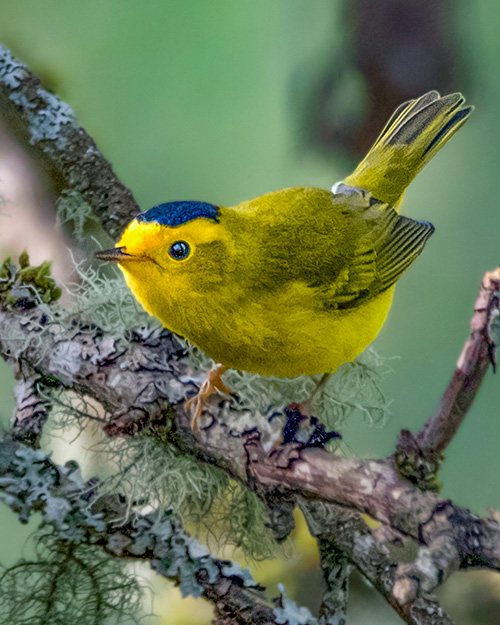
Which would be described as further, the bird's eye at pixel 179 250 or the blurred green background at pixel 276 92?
the blurred green background at pixel 276 92

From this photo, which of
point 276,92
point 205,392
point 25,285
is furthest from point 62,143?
point 205,392

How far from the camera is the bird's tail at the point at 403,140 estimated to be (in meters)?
0.93

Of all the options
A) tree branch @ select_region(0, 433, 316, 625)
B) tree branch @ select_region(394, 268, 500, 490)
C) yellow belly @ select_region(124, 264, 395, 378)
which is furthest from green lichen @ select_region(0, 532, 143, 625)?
tree branch @ select_region(394, 268, 500, 490)

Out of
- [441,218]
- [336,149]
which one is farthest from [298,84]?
[441,218]

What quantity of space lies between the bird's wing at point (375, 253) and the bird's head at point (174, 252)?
17 centimetres

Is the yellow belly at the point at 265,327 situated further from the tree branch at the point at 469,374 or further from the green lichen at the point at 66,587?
the green lichen at the point at 66,587

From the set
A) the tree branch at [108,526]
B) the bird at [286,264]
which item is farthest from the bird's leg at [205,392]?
the tree branch at [108,526]

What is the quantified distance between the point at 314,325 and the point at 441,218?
1.18 ft

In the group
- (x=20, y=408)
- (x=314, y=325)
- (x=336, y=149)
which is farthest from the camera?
(x=336, y=149)

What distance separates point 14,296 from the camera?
0.90 metres

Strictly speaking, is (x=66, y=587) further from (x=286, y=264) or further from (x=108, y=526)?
(x=286, y=264)

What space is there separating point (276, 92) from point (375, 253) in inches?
12.5

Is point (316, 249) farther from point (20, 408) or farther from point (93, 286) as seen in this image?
point (20, 408)

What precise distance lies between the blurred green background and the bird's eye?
1.15 ft
